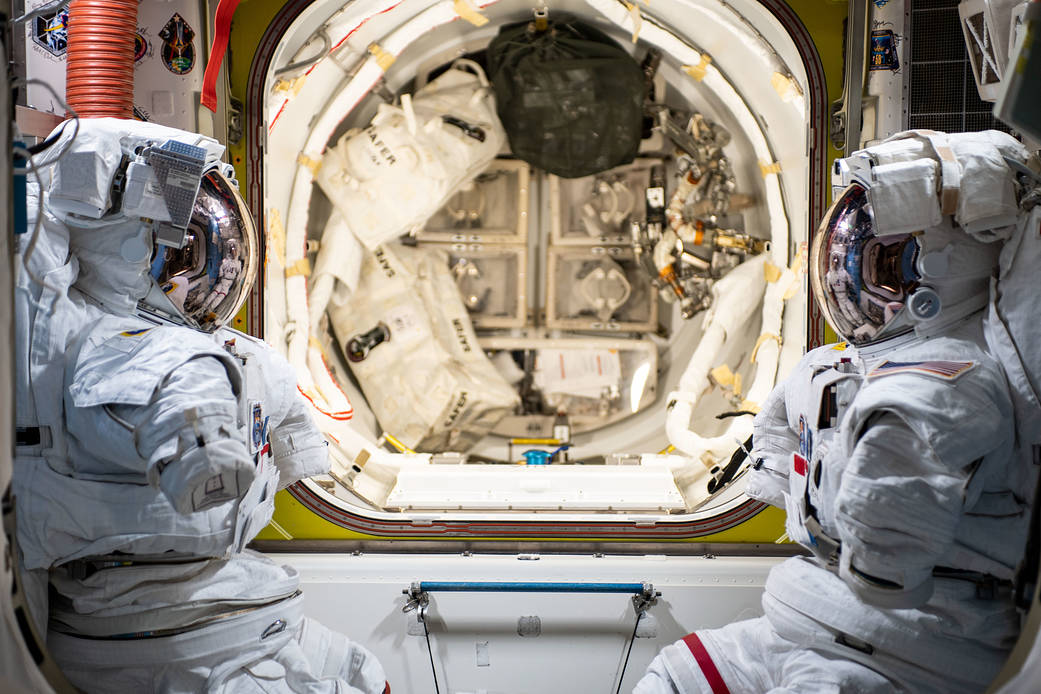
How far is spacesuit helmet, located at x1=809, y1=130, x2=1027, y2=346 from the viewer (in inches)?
66.3

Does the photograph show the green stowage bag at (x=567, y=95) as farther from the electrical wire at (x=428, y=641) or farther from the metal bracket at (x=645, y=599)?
the electrical wire at (x=428, y=641)

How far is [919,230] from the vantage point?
1.72 m

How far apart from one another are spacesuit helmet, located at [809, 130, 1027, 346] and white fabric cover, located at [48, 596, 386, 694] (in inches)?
56.1

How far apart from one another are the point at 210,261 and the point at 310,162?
4.26 feet

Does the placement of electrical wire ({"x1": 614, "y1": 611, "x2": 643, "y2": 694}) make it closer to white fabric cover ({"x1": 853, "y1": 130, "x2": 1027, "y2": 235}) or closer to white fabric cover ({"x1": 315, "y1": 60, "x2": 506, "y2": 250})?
white fabric cover ({"x1": 853, "y1": 130, "x2": 1027, "y2": 235})

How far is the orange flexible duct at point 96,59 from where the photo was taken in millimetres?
2197

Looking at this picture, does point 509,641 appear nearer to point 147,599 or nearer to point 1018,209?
point 147,599

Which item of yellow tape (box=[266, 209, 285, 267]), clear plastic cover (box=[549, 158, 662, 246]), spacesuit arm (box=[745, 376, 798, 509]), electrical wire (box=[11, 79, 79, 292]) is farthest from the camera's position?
clear plastic cover (box=[549, 158, 662, 246])

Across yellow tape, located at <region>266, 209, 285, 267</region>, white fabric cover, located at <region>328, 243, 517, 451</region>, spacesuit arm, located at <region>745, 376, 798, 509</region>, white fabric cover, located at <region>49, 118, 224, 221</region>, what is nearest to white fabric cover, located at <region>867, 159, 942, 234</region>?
spacesuit arm, located at <region>745, 376, 798, 509</region>

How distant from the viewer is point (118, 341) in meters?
1.70

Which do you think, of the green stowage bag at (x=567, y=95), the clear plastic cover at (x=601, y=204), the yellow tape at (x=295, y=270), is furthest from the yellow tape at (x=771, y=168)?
the yellow tape at (x=295, y=270)

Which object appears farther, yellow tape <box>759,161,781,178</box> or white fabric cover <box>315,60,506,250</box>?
white fabric cover <box>315,60,506,250</box>

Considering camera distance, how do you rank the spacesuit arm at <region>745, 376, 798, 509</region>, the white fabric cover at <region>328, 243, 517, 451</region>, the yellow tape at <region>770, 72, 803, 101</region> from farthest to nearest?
the white fabric cover at <region>328, 243, 517, 451</region>, the yellow tape at <region>770, 72, 803, 101</region>, the spacesuit arm at <region>745, 376, 798, 509</region>

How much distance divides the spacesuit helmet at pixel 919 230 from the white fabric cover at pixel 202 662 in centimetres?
142
